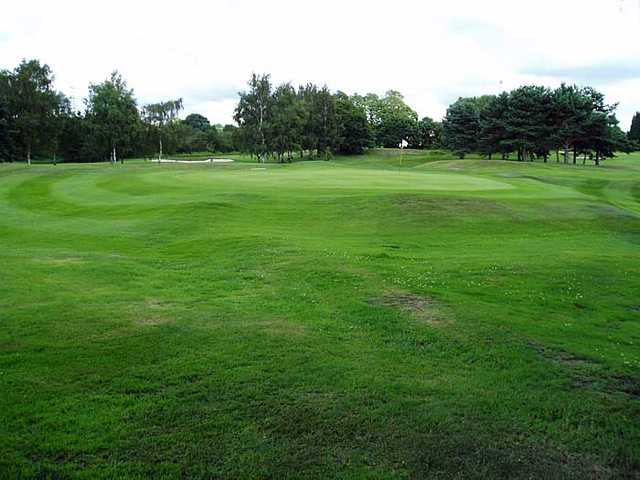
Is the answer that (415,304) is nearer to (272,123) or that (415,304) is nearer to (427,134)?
(272,123)

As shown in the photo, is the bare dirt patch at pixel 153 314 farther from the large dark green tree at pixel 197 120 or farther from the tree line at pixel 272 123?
the large dark green tree at pixel 197 120

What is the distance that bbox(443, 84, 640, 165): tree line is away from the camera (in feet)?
252

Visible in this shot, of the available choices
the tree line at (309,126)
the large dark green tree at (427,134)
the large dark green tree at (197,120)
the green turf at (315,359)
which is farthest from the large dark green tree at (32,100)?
the large dark green tree at (197,120)

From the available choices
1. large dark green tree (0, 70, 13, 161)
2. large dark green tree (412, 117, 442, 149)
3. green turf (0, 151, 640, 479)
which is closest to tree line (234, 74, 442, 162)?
large dark green tree (412, 117, 442, 149)

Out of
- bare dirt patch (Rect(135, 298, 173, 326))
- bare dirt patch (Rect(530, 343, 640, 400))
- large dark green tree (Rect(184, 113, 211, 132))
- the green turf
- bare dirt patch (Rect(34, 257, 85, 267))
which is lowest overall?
bare dirt patch (Rect(530, 343, 640, 400))

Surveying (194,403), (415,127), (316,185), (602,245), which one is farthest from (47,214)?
(415,127)

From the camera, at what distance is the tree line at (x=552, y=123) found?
252 ft

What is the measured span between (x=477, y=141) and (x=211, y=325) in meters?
93.7

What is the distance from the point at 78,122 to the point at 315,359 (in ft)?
291

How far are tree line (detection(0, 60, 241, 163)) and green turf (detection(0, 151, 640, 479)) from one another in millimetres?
Result: 60883

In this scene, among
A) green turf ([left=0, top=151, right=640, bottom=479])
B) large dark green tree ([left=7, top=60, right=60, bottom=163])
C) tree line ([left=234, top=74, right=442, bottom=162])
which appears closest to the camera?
green turf ([left=0, top=151, right=640, bottom=479])

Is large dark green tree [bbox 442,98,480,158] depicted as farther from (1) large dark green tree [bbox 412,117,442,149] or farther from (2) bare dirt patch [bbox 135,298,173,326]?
(2) bare dirt patch [bbox 135,298,173,326]

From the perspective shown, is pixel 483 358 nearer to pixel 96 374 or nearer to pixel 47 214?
pixel 96 374

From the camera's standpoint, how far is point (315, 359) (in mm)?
7281
